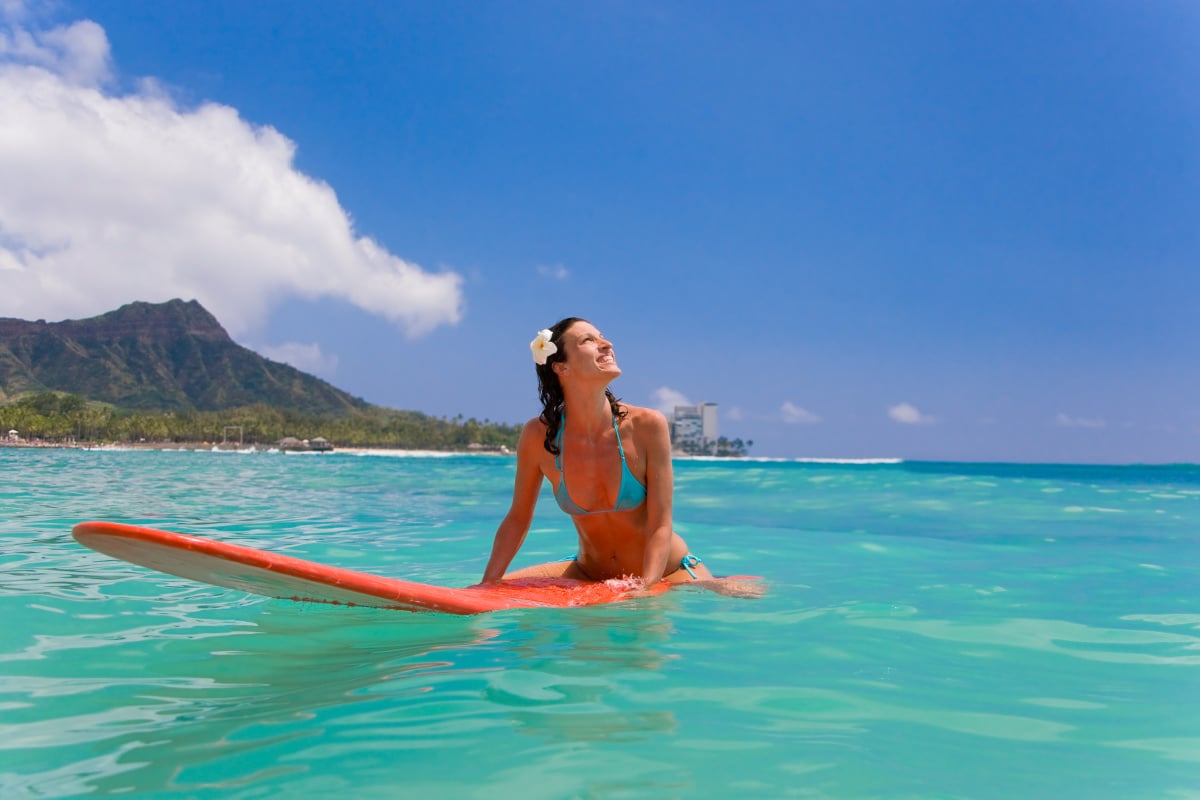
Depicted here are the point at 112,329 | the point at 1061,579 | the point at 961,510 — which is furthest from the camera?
the point at 112,329

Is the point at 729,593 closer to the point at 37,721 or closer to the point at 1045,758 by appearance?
the point at 1045,758

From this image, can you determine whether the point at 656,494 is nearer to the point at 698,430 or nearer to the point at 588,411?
the point at 588,411

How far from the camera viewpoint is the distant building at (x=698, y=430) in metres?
189

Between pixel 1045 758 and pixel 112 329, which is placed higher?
pixel 112 329

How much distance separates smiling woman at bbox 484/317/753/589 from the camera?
4176mm

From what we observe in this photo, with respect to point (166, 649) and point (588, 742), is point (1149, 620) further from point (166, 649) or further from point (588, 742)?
point (166, 649)

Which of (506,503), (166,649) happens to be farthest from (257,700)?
(506,503)

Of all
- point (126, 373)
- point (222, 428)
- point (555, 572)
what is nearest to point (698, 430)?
point (222, 428)

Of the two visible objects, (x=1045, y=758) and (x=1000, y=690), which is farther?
(x=1000, y=690)

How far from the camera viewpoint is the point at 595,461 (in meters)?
4.30

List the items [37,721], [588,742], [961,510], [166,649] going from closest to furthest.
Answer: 1. [588,742]
2. [37,721]
3. [166,649]
4. [961,510]

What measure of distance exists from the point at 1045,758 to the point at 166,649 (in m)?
3.10

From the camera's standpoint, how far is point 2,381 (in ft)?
543

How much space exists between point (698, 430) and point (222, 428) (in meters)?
102
